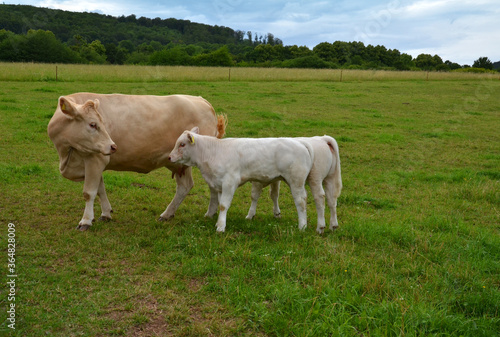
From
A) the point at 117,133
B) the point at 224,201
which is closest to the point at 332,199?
the point at 224,201

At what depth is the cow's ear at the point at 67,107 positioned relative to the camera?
5.34 m

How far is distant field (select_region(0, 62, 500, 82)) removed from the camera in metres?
24.2

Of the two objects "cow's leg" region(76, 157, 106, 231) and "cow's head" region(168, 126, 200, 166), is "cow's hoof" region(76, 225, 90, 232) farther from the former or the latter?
"cow's head" region(168, 126, 200, 166)

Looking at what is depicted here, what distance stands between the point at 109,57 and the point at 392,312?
70.7 metres

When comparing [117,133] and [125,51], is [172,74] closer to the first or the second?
[117,133]

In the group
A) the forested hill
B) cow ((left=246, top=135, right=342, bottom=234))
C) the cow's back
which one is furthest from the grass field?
the forested hill

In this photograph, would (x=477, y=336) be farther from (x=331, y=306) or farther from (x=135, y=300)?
(x=135, y=300)

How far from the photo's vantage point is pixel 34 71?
24609mm

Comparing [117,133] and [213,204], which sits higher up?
[117,133]

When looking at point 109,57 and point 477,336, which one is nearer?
point 477,336

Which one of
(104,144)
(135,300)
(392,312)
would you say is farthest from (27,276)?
(392,312)

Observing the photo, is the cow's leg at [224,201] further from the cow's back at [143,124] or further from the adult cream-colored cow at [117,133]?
the cow's back at [143,124]

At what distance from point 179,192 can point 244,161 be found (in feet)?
4.65

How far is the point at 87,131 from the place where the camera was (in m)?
5.49
